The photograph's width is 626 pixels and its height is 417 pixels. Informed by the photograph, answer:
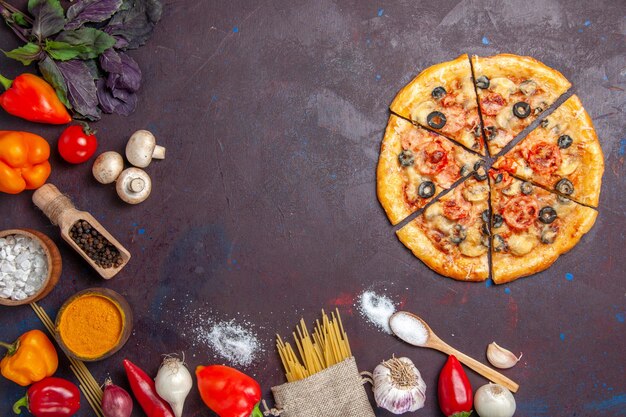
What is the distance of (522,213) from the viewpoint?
4301 millimetres

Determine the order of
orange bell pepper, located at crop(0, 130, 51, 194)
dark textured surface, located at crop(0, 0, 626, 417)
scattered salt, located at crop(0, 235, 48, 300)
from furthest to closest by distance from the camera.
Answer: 1. dark textured surface, located at crop(0, 0, 626, 417)
2. scattered salt, located at crop(0, 235, 48, 300)
3. orange bell pepper, located at crop(0, 130, 51, 194)

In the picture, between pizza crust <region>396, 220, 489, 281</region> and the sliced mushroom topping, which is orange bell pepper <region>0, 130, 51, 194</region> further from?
the sliced mushroom topping

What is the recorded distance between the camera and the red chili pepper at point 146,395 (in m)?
4.34

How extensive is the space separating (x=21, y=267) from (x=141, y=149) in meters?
1.12

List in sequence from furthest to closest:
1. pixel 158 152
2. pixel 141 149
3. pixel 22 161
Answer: pixel 158 152, pixel 141 149, pixel 22 161

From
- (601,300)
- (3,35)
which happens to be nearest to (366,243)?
(601,300)

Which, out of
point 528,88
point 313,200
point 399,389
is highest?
point 528,88

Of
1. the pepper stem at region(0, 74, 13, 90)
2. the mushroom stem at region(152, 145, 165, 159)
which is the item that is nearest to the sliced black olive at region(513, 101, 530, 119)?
the mushroom stem at region(152, 145, 165, 159)

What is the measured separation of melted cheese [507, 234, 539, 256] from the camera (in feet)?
14.1

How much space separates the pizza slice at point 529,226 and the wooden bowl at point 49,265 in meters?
2.98

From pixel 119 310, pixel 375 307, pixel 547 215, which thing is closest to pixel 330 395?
pixel 375 307

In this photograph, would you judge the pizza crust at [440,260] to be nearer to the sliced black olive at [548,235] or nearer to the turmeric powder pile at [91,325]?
the sliced black olive at [548,235]

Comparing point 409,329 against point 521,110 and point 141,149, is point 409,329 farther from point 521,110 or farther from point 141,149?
point 141,149

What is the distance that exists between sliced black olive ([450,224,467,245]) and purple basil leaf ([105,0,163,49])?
2.56 m
